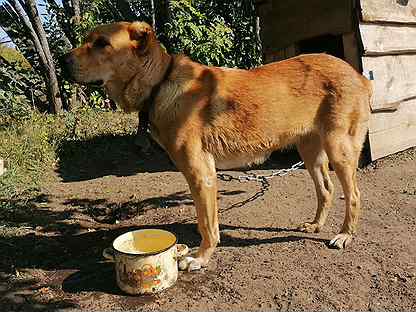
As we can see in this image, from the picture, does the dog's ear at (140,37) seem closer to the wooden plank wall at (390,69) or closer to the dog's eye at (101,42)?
the dog's eye at (101,42)

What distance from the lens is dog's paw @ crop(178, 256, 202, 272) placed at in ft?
12.2

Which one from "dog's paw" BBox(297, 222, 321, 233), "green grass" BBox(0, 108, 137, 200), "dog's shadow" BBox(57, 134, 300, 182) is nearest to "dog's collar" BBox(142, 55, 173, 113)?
"dog's paw" BBox(297, 222, 321, 233)

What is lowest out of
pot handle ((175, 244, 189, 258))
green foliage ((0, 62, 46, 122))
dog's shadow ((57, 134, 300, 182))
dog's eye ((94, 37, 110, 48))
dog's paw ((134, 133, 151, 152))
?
dog's shadow ((57, 134, 300, 182))

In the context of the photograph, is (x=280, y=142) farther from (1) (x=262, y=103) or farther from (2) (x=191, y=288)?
(2) (x=191, y=288)

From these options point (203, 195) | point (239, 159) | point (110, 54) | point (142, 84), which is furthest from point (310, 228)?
point (110, 54)

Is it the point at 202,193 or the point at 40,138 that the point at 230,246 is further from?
the point at 40,138

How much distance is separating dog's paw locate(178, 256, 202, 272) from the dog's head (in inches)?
62.7

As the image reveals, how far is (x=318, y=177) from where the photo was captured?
4496 mm

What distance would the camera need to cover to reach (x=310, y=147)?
4.46 m

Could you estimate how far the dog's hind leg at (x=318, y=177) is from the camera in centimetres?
445

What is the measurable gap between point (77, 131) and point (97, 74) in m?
4.78

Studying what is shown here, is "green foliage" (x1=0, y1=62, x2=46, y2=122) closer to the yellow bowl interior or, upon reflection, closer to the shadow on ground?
the shadow on ground

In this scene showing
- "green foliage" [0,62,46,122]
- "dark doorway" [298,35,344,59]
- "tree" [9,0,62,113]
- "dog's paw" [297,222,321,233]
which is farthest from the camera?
"green foliage" [0,62,46,122]

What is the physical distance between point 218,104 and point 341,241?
1.68m
